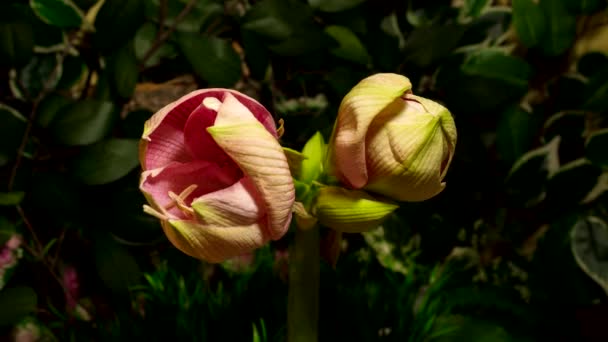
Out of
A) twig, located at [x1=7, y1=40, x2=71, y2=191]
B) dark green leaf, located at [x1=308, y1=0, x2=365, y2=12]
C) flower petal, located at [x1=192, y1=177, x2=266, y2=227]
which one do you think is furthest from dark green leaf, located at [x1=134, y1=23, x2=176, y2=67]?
flower petal, located at [x1=192, y1=177, x2=266, y2=227]

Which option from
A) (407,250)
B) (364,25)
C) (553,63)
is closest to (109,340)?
(407,250)

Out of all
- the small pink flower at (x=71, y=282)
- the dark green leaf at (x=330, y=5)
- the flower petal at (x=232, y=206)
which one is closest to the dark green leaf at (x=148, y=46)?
the dark green leaf at (x=330, y=5)

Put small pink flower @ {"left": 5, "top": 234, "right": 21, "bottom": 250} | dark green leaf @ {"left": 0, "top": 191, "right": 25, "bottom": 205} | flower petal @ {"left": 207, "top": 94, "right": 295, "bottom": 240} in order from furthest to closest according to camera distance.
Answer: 1. small pink flower @ {"left": 5, "top": 234, "right": 21, "bottom": 250}
2. dark green leaf @ {"left": 0, "top": 191, "right": 25, "bottom": 205}
3. flower petal @ {"left": 207, "top": 94, "right": 295, "bottom": 240}

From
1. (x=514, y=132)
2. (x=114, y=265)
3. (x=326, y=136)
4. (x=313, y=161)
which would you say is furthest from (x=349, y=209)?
(x=514, y=132)

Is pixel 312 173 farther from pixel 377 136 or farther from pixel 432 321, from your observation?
pixel 432 321

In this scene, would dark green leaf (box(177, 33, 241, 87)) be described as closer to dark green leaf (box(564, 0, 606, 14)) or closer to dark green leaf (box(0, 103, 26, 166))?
dark green leaf (box(0, 103, 26, 166))
